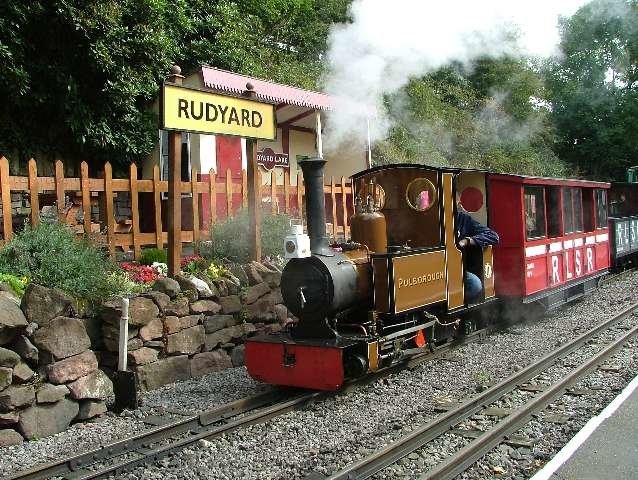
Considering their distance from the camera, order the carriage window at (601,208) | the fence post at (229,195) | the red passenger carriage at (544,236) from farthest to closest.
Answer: the carriage window at (601,208) → the fence post at (229,195) → the red passenger carriage at (544,236)

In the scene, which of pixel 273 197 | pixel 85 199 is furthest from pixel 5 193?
pixel 273 197

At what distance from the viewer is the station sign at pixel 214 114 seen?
6789 millimetres

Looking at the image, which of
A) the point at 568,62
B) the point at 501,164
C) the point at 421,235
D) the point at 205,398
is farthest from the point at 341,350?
the point at 568,62

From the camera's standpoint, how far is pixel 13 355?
16.4ft

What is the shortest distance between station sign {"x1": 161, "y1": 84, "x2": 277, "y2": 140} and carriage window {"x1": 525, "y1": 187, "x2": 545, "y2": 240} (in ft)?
12.1

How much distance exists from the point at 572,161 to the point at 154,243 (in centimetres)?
2701

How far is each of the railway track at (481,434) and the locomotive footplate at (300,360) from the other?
3.38 feet

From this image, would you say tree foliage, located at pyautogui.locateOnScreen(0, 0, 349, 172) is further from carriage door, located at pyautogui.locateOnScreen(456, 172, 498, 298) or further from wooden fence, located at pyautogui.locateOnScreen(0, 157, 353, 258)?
carriage door, located at pyautogui.locateOnScreen(456, 172, 498, 298)

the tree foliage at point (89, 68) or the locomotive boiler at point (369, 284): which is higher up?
the tree foliage at point (89, 68)

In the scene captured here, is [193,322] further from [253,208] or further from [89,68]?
[89,68]

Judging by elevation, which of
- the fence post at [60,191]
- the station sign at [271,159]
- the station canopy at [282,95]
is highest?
the station canopy at [282,95]

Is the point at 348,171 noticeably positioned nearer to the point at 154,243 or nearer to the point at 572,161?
the point at 154,243

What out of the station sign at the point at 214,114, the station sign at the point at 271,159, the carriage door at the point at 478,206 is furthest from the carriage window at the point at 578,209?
the station sign at the point at 271,159

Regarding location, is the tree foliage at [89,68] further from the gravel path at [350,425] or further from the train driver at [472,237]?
the gravel path at [350,425]
